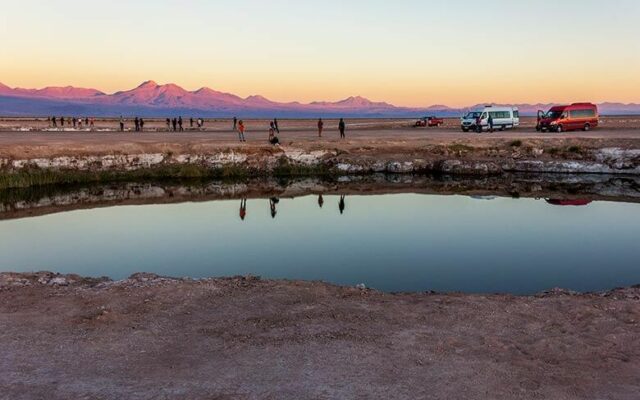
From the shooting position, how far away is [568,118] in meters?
59.7

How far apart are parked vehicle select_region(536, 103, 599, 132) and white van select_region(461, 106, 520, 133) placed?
477 centimetres

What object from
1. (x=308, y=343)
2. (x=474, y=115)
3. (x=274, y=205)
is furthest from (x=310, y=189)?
(x=474, y=115)

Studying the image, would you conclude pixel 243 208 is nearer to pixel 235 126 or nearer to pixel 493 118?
pixel 493 118

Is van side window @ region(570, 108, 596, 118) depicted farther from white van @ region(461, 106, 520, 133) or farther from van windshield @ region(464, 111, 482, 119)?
van windshield @ region(464, 111, 482, 119)

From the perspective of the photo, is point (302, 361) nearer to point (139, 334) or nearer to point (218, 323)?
point (218, 323)

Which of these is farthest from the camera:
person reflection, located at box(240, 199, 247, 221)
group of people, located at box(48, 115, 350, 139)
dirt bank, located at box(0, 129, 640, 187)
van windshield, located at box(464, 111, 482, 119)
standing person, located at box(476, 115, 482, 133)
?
van windshield, located at box(464, 111, 482, 119)

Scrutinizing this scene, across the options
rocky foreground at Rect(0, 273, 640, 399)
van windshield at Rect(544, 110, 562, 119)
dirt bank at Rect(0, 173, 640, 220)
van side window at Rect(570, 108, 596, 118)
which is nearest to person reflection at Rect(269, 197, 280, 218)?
dirt bank at Rect(0, 173, 640, 220)

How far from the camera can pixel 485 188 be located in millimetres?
37906

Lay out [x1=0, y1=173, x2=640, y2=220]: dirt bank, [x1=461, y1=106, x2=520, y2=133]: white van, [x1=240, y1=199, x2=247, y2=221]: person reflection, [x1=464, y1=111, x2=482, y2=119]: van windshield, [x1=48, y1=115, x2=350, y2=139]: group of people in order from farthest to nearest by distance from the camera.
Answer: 1. [x1=464, y1=111, x2=482, y2=119]: van windshield
2. [x1=461, y1=106, x2=520, y2=133]: white van
3. [x1=48, y1=115, x2=350, y2=139]: group of people
4. [x1=0, y1=173, x2=640, y2=220]: dirt bank
5. [x1=240, y1=199, x2=247, y2=221]: person reflection

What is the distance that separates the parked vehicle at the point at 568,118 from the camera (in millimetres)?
59375

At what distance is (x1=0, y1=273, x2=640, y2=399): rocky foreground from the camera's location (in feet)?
27.8

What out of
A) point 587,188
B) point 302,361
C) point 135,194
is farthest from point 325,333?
point 587,188

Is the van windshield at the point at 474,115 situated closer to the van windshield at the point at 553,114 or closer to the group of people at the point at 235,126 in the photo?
the van windshield at the point at 553,114

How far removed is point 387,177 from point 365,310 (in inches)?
1230
